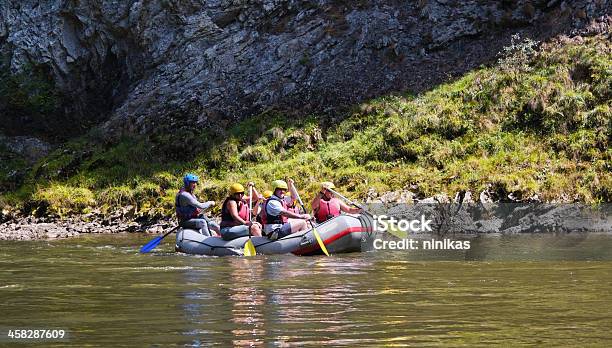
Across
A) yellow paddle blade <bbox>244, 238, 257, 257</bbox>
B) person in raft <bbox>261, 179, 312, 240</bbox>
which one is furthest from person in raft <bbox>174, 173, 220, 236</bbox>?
yellow paddle blade <bbox>244, 238, 257, 257</bbox>

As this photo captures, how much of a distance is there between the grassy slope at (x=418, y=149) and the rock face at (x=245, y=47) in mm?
1278

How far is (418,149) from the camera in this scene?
22.7m

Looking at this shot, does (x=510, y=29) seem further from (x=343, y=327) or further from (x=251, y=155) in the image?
(x=343, y=327)

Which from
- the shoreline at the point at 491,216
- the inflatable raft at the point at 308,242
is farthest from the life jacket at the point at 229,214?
the shoreline at the point at 491,216

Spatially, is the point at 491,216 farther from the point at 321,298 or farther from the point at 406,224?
the point at 321,298

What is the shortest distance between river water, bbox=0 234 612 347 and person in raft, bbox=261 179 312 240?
2.56 feet

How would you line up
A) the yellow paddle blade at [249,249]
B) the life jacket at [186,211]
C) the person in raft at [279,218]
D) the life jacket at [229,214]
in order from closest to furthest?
the yellow paddle blade at [249,249] < the person in raft at [279,218] < the life jacket at [229,214] < the life jacket at [186,211]

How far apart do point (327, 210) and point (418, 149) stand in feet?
24.6

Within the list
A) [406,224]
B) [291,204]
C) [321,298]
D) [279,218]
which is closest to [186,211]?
[279,218]

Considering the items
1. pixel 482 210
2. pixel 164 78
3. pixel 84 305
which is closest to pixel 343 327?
pixel 84 305

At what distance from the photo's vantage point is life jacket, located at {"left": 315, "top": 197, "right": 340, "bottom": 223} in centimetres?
1586

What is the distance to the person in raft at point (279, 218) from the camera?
15.0m

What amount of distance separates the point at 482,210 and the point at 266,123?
30.9 ft

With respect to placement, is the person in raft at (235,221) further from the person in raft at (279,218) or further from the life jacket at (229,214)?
the person in raft at (279,218)
